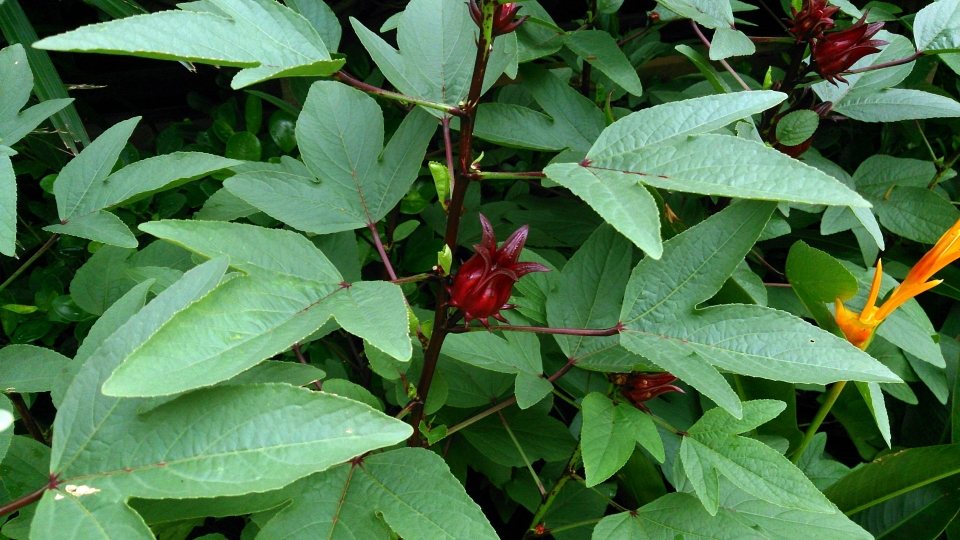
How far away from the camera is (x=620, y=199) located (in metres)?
0.46

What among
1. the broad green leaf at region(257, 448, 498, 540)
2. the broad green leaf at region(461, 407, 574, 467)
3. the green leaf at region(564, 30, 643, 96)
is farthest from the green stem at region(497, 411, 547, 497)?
the green leaf at region(564, 30, 643, 96)

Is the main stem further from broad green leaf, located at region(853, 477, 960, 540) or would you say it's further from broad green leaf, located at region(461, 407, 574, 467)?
broad green leaf, located at region(853, 477, 960, 540)

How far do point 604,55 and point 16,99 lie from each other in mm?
671

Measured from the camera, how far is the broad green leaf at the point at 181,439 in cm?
42

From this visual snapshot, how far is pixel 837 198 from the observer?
16.7 inches

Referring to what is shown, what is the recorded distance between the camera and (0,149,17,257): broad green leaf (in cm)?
55

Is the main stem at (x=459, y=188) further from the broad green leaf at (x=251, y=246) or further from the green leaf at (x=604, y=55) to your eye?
the green leaf at (x=604, y=55)

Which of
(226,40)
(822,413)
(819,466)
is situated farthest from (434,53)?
(819,466)

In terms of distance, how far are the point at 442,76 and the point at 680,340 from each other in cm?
34

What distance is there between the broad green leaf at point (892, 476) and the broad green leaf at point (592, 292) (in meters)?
0.43

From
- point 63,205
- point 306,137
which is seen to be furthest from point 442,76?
point 63,205

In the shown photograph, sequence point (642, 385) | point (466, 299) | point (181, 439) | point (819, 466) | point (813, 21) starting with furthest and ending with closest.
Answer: point (819, 466) → point (813, 21) → point (642, 385) → point (466, 299) → point (181, 439)

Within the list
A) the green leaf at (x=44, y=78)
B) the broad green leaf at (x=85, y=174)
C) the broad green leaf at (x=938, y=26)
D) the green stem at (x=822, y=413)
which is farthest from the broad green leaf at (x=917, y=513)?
the green leaf at (x=44, y=78)

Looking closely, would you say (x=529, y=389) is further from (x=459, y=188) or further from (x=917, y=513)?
(x=917, y=513)
